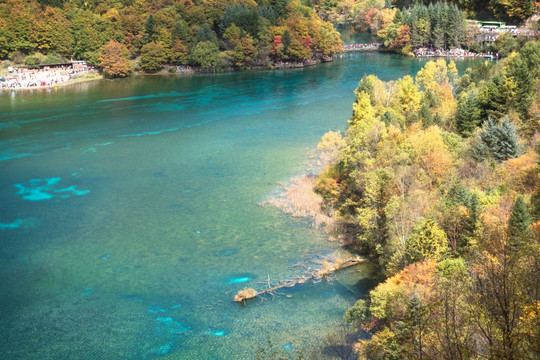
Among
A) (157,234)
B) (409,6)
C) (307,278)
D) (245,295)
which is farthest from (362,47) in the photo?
(245,295)

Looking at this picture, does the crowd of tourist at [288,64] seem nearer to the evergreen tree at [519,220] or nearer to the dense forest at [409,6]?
the dense forest at [409,6]

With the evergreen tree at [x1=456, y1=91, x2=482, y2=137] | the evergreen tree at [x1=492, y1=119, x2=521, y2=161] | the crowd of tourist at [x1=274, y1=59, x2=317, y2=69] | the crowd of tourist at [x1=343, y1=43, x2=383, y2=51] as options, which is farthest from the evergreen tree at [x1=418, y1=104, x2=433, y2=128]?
the crowd of tourist at [x1=343, y1=43, x2=383, y2=51]

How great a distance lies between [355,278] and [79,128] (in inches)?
1875

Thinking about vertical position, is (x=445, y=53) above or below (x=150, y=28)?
below

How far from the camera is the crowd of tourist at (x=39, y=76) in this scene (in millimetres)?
90875

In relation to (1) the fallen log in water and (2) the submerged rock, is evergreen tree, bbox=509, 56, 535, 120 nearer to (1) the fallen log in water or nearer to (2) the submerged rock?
(1) the fallen log in water

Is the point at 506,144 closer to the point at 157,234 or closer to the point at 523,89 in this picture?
the point at 523,89

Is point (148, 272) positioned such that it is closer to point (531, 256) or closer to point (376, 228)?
point (376, 228)

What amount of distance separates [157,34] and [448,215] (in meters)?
87.4

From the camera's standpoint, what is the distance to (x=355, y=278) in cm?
3231

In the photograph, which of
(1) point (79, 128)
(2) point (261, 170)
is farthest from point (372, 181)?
(1) point (79, 128)

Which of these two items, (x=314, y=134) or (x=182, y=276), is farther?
(x=314, y=134)

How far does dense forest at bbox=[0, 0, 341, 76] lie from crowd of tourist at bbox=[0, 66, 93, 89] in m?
2.84

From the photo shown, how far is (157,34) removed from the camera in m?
104
